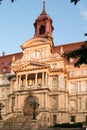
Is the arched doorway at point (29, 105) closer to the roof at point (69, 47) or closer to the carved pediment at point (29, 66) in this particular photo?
the carved pediment at point (29, 66)

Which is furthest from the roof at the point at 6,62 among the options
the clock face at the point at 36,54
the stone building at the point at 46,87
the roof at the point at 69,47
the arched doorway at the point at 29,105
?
the arched doorway at the point at 29,105

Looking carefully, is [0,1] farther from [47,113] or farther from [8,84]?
[8,84]

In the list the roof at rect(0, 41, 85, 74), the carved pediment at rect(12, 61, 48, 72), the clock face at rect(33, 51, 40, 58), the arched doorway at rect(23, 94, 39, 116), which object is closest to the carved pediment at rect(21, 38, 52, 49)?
the clock face at rect(33, 51, 40, 58)

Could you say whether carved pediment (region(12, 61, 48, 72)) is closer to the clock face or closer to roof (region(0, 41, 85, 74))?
A: the clock face

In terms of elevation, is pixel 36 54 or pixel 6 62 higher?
pixel 36 54

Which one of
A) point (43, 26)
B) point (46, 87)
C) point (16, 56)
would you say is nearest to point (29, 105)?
point (46, 87)

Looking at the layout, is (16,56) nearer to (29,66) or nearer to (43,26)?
(43,26)

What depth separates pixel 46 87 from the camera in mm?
47625

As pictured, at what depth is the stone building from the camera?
48.0m

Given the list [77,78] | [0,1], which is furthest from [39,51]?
[0,1]

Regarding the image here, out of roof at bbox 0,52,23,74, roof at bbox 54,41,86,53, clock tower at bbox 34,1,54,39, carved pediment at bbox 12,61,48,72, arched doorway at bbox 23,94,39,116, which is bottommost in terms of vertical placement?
arched doorway at bbox 23,94,39,116

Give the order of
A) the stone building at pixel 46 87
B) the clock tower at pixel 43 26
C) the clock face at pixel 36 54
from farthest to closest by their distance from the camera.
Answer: the clock tower at pixel 43 26, the clock face at pixel 36 54, the stone building at pixel 46 87

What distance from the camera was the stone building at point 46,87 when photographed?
157 ft

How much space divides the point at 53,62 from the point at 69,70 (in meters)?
4.65
